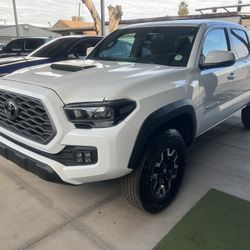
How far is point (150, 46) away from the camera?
3.49 metres

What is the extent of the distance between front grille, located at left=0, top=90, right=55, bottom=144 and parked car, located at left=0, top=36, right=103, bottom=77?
153 inches

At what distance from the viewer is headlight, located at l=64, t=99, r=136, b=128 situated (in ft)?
→ 7.14

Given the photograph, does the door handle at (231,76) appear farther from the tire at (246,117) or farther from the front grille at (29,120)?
the front grille at (29,120)

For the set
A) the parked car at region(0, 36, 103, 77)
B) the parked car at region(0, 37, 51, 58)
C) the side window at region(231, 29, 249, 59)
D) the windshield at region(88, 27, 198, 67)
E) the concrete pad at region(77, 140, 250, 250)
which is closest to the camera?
the concrete pad at region(77, 140, 250, 250)

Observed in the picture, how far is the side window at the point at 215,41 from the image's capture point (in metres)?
3.31

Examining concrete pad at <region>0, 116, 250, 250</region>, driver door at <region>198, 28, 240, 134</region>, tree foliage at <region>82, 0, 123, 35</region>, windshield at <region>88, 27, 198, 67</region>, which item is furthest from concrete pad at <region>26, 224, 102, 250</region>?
tree foliage at <region>82, 0, 123, 35</region>

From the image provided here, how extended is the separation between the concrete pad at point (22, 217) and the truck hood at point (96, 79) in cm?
117

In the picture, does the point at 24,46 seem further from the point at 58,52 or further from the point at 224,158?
the point at 224,158

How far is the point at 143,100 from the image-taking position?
2.33 meters

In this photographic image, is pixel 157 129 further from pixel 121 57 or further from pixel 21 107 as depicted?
pixel 121 57

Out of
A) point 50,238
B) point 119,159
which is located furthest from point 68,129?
point 50,238

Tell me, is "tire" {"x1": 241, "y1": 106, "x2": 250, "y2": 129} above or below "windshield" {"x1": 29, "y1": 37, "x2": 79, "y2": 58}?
below

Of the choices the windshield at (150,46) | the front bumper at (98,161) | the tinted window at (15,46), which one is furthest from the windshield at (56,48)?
the front bumper at (98,161)

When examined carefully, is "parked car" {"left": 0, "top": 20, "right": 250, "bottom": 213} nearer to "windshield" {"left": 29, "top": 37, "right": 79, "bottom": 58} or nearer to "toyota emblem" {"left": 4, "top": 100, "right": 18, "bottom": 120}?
"toyota emblem" {"left": 4, "top": 100, "right": 18, "bottom": 120}
